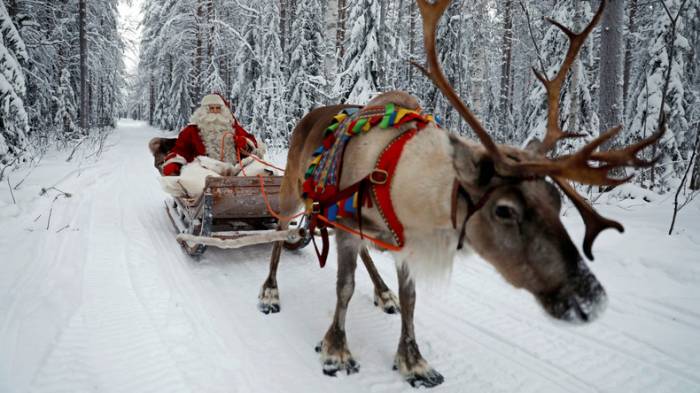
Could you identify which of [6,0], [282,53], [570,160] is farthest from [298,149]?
[282,53]

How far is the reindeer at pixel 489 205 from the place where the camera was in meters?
1.77

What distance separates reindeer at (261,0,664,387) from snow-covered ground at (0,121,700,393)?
21 centimetres

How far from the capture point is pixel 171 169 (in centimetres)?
554

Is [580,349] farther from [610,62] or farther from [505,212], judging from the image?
[610,62]

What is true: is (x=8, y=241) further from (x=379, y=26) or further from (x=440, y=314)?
(x=379, y=26)

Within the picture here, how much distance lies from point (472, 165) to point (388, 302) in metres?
2.18

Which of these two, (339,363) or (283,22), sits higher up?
(283,22)

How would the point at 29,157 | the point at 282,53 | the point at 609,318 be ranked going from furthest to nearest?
the point at 282,53, the point at 29,157, the point at 609,318

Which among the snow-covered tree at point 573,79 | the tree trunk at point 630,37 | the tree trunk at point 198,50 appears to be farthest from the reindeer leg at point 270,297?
the tree trunk at point 630,37

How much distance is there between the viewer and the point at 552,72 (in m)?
11.4

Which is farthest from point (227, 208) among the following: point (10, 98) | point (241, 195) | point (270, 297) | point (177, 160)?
point (10, 98)

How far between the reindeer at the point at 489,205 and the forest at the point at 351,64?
1.87 feet

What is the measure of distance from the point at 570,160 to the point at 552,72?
11.4 metres

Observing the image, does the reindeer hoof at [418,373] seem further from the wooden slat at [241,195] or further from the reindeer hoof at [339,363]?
the wooden slat at [241,195]
